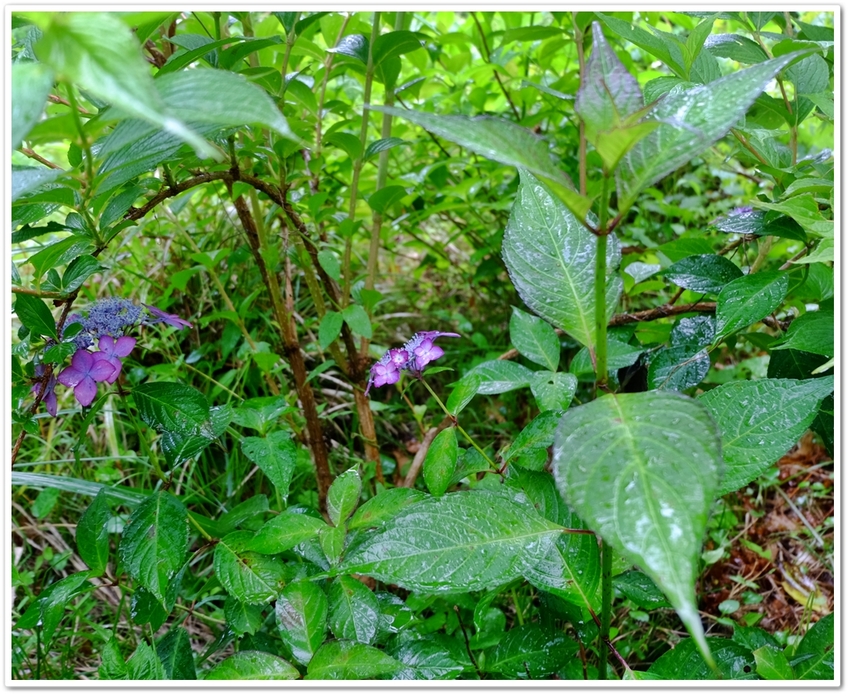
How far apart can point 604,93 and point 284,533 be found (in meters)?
0.53

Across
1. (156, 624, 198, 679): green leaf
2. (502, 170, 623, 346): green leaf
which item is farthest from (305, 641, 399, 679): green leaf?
(502, 170, 623, 346): green leaf

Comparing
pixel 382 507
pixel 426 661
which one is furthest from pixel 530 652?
pixel 382 507

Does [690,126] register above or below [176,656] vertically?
above

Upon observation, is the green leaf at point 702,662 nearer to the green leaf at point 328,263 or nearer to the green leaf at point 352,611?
the green leaf at point 352,611

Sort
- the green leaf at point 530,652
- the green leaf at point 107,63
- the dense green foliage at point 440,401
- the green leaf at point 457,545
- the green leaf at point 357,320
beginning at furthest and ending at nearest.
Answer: the green leaf at point 357,320
the green leaf at point 530,652
the green leaf at point 457,545
the dense green foliage at point 440,401
the green leaf at point 107,63

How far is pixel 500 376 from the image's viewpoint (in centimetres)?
79

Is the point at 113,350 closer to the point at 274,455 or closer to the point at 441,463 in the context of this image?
the point at 274,455

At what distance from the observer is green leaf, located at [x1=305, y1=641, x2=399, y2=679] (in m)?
0.58

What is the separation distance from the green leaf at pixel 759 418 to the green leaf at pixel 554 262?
6.5 inches

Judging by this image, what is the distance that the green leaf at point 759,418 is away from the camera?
580 mm

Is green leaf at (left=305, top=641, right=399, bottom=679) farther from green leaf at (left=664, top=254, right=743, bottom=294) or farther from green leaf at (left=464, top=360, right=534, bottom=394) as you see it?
green leaf at (left=664, top=254, right=743, bottom=294)

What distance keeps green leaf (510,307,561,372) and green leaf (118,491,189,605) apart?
17.0 inches

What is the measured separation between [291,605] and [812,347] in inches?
24.3

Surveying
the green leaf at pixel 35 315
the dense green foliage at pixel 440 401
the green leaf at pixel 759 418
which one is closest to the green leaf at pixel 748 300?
the dense green foliage at pixel 440 401
